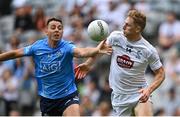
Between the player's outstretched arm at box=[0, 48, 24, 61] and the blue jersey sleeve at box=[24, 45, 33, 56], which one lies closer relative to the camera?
the player's outstretched arm at box=[0, 48, 24, 61]

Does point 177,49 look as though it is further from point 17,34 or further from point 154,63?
A: point 154,63

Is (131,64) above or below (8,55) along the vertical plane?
below

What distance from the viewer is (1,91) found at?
60.5ft

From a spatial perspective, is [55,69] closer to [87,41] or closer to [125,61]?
[125,61]

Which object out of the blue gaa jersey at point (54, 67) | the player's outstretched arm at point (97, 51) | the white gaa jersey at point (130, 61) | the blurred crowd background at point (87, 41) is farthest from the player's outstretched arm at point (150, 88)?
the blurred crowd background at point (87, 41)

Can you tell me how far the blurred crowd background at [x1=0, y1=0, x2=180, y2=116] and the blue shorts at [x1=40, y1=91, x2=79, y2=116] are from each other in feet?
16.7

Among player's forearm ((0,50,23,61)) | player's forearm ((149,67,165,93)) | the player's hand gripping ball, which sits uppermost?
the player's hand gripping ball

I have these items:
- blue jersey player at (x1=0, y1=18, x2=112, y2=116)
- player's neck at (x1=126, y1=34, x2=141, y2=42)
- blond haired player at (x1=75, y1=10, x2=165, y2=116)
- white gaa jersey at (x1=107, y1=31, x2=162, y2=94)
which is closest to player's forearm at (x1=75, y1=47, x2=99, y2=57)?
blue jersey player at (x1=0, y1=18, x2=112, y2=116)

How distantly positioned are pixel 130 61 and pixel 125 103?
2.27 ft

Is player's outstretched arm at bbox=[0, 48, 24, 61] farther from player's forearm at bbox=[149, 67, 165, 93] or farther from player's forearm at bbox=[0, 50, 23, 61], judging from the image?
player's forearm at bbox=[149, 67, 165, 93]

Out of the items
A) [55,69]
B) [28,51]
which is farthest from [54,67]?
[28,51]

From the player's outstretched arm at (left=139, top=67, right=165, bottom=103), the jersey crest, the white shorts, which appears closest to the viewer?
the player's outstretched arm at (left=139, top=67, right=165, bottom=103)

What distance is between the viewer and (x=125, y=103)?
1184 centimetres

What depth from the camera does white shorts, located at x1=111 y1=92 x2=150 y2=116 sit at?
11812 millimetres
